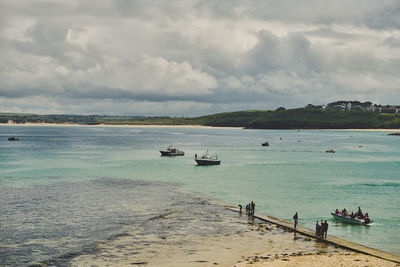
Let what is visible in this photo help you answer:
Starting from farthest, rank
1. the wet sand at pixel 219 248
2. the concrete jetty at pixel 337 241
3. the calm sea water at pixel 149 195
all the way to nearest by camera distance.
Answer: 1. the calm sea water at pixel 149 195
2. the concrete jetty at pixel 337 241
3. the wet sand at pixel 219 248

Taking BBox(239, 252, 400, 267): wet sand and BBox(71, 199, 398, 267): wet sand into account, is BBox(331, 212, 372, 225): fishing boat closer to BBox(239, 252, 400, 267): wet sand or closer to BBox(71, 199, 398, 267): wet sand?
BBox(71, 199, 398, 267): wet sand

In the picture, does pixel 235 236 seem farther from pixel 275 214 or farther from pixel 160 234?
pixel 275 214

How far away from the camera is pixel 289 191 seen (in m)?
74.2

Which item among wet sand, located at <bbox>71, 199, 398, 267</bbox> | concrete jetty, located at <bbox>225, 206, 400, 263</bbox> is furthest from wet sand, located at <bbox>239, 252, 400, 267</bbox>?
concrete jetty, located at <bbox>225, 206, 400, 263</bbox>

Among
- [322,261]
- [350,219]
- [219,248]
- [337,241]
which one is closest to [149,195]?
[219,248]

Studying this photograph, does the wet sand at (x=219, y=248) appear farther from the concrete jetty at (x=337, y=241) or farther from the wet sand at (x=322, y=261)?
the concrete jetty at (x=337, y=241)

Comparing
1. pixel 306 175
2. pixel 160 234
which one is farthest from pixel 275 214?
pixel 306 175

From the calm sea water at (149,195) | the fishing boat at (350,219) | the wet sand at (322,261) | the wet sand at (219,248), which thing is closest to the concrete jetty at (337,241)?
the wet sand at (219,248)

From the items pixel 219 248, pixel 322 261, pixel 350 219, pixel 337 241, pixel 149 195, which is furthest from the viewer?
pixel 149 195

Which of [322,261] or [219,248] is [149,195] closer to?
[219,248]

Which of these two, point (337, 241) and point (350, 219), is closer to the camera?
point (337, 241)

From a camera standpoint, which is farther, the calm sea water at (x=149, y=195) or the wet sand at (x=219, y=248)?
the calm sea water at (x=149, y=195)

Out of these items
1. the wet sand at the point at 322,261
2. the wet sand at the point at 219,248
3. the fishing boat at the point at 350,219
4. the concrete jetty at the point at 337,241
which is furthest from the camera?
the fishing boat at the point at 350,219

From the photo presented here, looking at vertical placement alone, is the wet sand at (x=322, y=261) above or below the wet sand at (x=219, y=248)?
above
